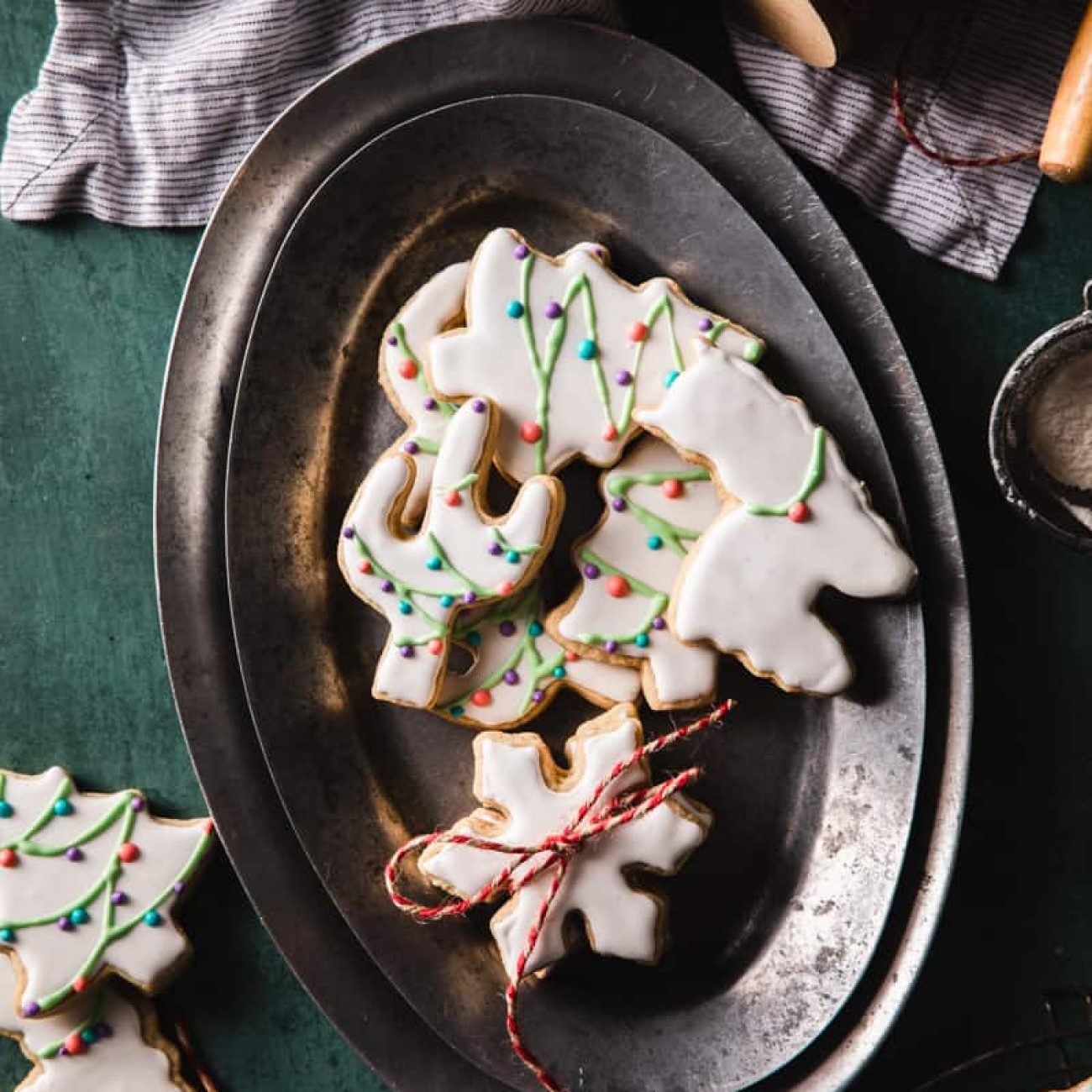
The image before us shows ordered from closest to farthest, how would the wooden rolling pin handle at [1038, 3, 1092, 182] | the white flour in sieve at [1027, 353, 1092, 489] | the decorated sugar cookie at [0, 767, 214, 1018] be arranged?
the wooden rolling pin handle at [1038, 3, 1092, 182] < the white flour in sieve at [1027, 353, 1092, 489] < the decorated sugar cookie at [0, 767, 214, 1018]

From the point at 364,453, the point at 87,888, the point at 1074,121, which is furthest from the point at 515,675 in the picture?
the point at 1074,121

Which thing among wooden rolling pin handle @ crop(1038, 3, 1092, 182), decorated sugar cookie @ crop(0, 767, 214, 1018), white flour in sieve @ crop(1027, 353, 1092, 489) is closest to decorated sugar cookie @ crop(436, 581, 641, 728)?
decorated sugar cookie @ crop(0, 767, 214, 1018)

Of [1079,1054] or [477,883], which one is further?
[1079,1054]

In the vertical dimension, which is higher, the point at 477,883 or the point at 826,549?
the point at 826,549

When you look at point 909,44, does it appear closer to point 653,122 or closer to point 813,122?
point 813,122

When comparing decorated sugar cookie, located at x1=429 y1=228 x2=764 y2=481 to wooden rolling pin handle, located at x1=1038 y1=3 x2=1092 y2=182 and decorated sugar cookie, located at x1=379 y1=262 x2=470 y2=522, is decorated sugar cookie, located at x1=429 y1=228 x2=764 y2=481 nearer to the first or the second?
decorated sugar cookie, located at x1=379 y1=262 x2=470 y2=522

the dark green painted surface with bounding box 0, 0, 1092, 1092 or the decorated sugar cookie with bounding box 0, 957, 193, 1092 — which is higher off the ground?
the dark green painted surface with bounding box 0, 0, 1092, 1092

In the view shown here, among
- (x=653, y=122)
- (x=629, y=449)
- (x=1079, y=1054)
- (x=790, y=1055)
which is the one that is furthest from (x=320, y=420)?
(x=1079, y=1054)
